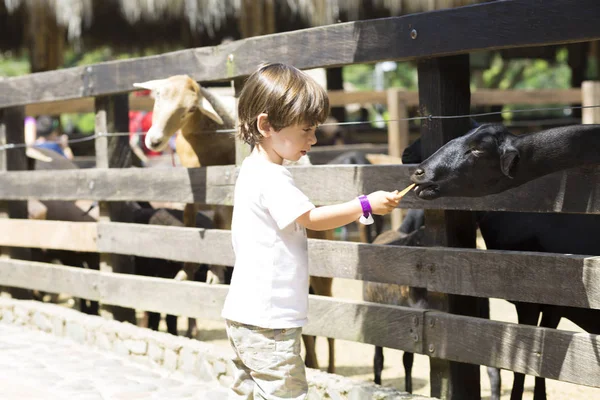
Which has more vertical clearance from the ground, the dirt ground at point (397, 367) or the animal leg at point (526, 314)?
the animal leg at point (526, 314)

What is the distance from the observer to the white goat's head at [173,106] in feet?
18.6

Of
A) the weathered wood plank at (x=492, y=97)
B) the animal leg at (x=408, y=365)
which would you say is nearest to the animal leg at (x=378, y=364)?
the animal leg at (x=408, y=365)

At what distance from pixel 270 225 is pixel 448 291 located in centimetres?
137

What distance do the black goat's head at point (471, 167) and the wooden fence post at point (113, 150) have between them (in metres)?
3.57

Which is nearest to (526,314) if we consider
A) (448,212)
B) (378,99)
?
(448,212)

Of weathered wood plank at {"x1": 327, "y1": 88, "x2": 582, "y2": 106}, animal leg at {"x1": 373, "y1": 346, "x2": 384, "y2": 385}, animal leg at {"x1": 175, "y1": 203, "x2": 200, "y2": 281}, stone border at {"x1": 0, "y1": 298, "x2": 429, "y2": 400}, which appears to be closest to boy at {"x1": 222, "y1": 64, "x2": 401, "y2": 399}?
stone border at {"x1": 0, "y1": 298, "x2": 429, "y2": 400}

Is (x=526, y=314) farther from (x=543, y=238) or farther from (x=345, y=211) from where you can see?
(x=345, y=211)

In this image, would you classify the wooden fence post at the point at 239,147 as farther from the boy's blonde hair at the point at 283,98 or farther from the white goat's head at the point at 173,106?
the boy's blonde hair at the point at 283,98

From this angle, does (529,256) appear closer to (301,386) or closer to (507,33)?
(507,33)

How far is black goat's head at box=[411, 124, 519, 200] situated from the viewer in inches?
144

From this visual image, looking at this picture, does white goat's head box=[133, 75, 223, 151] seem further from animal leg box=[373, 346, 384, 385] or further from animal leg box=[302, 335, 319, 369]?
animal leg box=[373, 346, 384, 385]

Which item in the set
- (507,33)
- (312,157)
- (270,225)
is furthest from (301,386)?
(312,157)

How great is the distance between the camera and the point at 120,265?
269 inches

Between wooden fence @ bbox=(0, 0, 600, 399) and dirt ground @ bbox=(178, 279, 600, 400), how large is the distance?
4.39 feet
